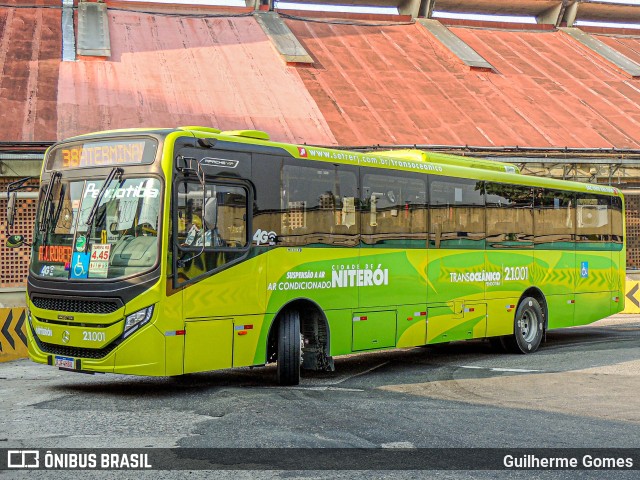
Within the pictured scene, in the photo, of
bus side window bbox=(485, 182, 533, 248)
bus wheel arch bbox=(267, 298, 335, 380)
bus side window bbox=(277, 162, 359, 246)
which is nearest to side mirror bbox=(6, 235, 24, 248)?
bus side window bbox=(277, 162, 359, 246)

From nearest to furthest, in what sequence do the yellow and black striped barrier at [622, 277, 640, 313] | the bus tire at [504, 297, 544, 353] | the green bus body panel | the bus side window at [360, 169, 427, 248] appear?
the green bus body panel → the bus side window at [360, 169, 427, 248] → the bus tire at [504, 297, 544, 353] → the yellow and black striped barrier at [622, 277, 640, 313]

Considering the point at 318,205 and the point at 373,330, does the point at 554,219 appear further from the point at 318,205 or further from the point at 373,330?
the point at 318,205

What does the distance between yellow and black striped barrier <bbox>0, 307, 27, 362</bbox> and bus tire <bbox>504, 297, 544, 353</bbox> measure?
29.7ft

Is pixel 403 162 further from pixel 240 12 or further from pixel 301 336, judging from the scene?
pixel 240 12

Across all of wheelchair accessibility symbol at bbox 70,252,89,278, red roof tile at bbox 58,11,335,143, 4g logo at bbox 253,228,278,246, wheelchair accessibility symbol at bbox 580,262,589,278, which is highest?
red roof tile at bbox 58,11,335,143

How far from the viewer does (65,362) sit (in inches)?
398

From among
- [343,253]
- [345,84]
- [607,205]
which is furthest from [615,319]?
[343,253]

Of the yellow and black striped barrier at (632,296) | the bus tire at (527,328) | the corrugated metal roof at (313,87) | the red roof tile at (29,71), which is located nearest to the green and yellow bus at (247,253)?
the bus tire at (527,328)

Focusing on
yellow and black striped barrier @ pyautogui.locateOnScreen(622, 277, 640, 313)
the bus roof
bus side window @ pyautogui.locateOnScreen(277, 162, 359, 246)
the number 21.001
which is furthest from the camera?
yellow and black striped barrier @ pyautogui.locateOnScreen(622, 277, 640, 313)

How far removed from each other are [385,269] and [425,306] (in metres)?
1.22

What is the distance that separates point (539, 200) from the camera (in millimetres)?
16375

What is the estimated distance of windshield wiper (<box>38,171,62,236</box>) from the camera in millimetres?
10695

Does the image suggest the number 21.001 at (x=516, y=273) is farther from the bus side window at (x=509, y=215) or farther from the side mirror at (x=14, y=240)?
the side mirror at (x=14, y=240)

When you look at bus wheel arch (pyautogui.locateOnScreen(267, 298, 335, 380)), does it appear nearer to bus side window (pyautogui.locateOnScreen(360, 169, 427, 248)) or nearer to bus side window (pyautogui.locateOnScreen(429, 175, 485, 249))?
bus side window (pyautogui.locateOnScreen(360, 169, 427, 248))
